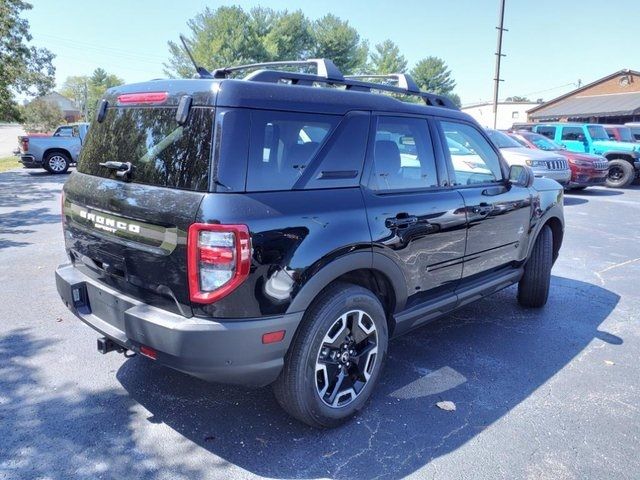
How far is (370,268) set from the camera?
9.21 feet

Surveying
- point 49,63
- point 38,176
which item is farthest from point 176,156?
point 49,63

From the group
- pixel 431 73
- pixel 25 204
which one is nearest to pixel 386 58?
pixel 431 73

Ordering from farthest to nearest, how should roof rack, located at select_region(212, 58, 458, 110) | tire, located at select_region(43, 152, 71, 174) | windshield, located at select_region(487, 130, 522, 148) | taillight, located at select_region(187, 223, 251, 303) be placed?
tire, located at select_region(43, 152, 71, 174)
windshield, located at select_region(487, 130, 522, 148)
roof rack, located at select_region(212, 58, 458, 110)
taillight, located at select_region(187, 223, 251, 303)

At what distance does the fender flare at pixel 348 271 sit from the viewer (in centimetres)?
244

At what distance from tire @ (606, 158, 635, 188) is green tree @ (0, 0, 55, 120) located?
2209cm

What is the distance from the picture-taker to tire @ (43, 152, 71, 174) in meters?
16.1

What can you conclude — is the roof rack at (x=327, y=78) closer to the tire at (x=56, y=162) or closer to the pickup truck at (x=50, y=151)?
the pickup truck at (x=50, y=151)

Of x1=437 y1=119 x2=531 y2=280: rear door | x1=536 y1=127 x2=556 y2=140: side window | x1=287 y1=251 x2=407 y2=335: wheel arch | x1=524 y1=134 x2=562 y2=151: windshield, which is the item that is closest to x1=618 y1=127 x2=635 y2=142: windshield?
x1=536 y1=127 x2=556 y2=140: side window

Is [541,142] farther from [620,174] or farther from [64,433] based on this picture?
[64,433]

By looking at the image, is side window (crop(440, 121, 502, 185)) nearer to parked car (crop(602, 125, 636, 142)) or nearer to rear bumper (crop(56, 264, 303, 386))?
rear bumper (crop(56, 264, 303, 386))

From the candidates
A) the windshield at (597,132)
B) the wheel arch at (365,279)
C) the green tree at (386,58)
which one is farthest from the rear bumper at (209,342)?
the green tree at (386,58)

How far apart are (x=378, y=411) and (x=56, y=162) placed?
16.5 meters

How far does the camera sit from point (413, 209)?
3.08 m

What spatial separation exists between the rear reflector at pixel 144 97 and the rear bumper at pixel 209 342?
1.07 meters
